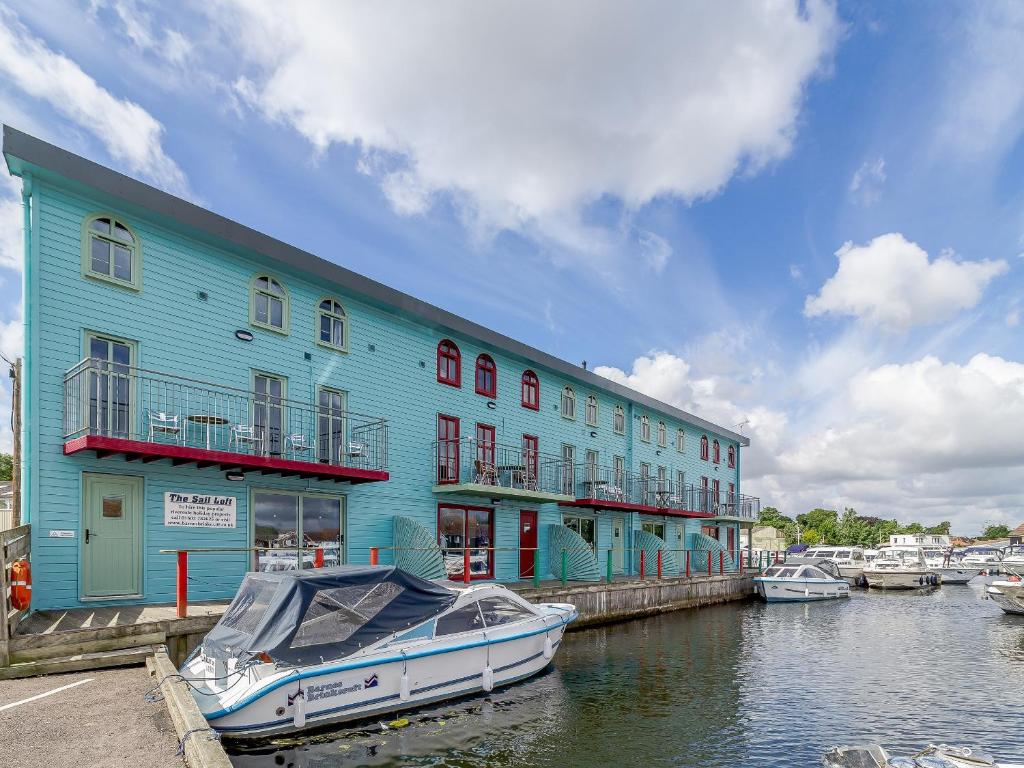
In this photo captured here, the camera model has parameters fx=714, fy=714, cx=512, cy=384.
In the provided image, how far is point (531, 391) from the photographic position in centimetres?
2444

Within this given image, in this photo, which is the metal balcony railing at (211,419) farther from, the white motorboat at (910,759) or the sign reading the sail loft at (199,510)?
the white motorboat at (910,759)

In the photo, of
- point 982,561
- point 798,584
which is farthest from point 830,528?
point 798,584

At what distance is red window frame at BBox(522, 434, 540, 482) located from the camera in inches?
930

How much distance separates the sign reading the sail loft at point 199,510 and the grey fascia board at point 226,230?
535 centimetres

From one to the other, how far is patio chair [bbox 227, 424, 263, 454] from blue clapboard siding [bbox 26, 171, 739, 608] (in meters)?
0.68

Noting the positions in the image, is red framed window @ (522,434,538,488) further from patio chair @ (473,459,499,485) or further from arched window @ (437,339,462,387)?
arched window @ (437,339,462,387)

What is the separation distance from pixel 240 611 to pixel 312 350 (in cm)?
747

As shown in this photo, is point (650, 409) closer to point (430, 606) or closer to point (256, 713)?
point (430, 606)

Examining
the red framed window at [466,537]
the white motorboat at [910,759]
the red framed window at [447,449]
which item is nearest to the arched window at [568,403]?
the red framed window at [466,537]

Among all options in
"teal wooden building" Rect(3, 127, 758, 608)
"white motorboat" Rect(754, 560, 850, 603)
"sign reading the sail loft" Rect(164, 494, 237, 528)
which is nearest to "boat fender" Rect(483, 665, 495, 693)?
"teal wooden building" Rect(3, 127, 758, 608)

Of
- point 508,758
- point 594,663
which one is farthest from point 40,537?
point 594,663

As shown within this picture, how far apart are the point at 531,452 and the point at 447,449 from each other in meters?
4.02

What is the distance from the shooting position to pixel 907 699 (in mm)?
12695

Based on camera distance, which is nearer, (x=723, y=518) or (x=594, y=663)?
(x=594, y=663)
